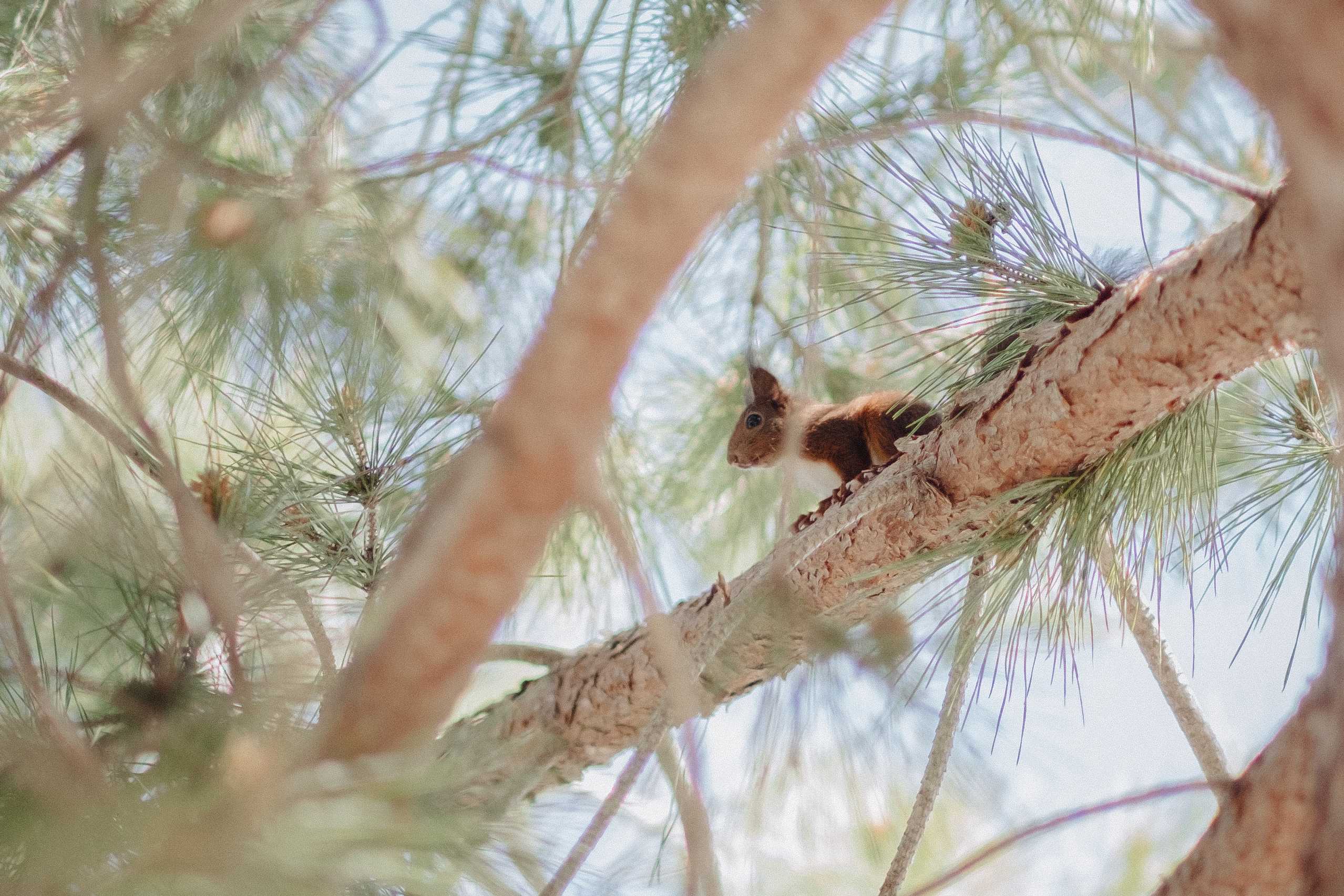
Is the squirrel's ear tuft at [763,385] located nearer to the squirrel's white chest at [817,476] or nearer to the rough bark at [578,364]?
the squirrel's white chest at [817,476]

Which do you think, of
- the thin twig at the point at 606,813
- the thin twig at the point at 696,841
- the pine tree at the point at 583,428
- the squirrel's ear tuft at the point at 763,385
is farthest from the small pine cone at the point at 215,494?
the squirrel's ear tuft at the point at 763,385

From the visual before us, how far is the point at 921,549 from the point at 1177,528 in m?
0.30

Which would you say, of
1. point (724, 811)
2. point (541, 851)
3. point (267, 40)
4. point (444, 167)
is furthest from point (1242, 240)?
point (267, 40)

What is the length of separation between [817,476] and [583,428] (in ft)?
5.94

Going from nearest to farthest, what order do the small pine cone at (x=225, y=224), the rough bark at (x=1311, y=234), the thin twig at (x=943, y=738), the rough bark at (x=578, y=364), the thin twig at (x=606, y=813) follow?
the rough bark at (x=1311, y=234) < the rough bark at (x=578, y=364) < the thin twig at (x=606, y=813) < the thin twig at (x=943, y=738) < the small pine cone at (x=225, y=224)

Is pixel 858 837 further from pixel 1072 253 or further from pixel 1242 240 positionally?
pixel 1242 240

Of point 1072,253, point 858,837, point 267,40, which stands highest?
point 267,40

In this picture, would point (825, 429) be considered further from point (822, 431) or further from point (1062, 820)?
point (1062, 820)

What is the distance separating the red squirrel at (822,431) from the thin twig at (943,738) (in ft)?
2.22

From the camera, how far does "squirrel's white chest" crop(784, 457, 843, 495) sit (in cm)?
227

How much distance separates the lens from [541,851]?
809 millimetres

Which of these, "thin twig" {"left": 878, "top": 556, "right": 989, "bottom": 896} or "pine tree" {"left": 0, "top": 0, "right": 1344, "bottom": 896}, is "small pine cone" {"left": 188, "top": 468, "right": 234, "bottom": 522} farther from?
"thin twig" {"left": 878, "top": 556, "right": 989, "bottom": 896}

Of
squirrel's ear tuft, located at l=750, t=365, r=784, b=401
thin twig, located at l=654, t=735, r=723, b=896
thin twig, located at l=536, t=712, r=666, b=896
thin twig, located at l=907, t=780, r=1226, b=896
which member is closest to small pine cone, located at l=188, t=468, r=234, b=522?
thin twig, located at l=536, t=712, r=666, b=896

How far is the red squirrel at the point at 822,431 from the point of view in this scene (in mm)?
2018
